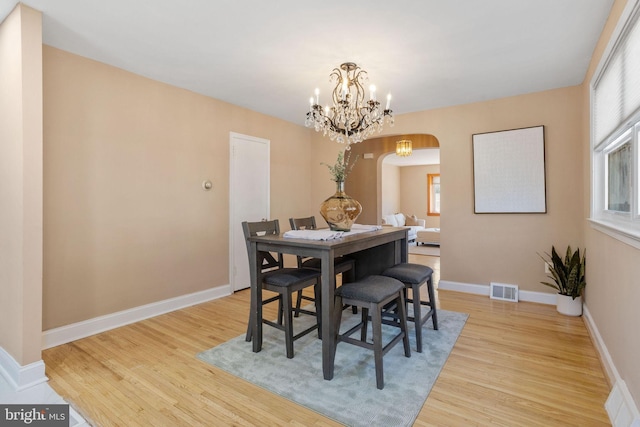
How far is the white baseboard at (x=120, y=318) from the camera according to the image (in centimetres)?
258

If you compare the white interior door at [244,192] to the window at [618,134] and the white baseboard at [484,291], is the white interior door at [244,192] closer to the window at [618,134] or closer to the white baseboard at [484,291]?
the white baseboard at [484,291]

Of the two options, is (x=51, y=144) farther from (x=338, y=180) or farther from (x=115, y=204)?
(x=338, y=180)

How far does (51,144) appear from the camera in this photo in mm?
2541

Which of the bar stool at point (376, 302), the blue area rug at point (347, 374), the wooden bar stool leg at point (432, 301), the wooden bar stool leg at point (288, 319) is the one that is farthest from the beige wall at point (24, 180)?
the wooden bar stool leg at point (432, 301)

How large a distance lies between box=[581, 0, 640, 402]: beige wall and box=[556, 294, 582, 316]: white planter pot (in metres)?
0.21

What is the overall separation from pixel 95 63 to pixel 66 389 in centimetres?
255

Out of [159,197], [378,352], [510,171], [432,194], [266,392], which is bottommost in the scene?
[266,392]

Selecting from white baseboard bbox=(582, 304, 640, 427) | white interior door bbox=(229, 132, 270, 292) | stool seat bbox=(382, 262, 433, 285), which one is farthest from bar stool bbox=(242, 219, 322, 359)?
white baseboard bbox=(582, 304, 640, 427)

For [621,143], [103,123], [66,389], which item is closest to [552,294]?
[621,143]

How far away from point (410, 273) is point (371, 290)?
639 mm

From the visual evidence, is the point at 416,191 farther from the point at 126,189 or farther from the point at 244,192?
the point at 126,189

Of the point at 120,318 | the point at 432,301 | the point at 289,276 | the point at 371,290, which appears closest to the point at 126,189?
the point at 120,318

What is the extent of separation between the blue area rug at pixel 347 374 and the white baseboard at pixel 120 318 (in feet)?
3.65

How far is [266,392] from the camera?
1924 millimetres
